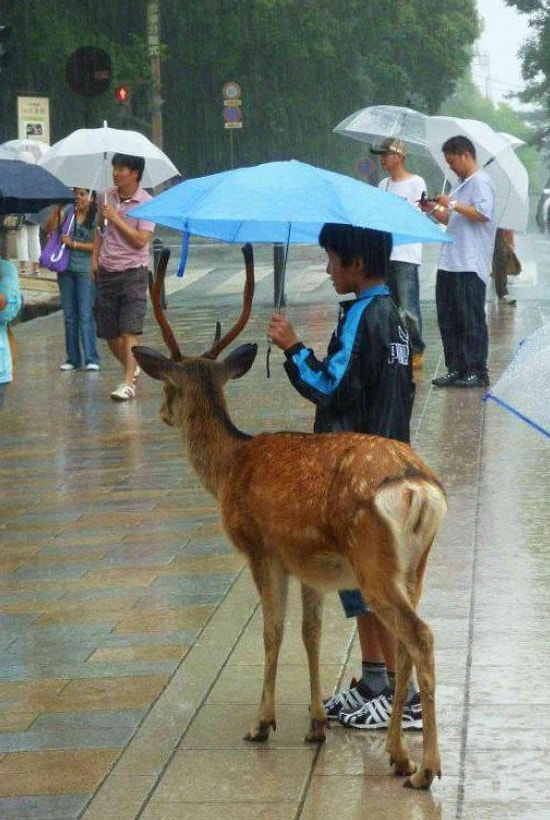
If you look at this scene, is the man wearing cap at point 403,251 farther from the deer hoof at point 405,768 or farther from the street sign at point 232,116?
the street sign at point 232,116

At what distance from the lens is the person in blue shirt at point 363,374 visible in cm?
517

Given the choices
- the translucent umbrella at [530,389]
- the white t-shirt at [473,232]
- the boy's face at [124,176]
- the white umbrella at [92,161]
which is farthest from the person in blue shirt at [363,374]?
the white umbrella at [92,161]

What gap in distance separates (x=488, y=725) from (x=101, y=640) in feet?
5.86

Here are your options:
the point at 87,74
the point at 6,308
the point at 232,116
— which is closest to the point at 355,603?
the point at 6,308

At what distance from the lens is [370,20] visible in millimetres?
57594

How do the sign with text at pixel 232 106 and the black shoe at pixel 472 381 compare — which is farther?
the sign with text at pixel 232 106

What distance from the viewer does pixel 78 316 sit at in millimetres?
14734

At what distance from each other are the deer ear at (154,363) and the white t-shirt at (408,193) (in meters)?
7.81

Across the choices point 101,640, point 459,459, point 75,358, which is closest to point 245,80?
point 75,358

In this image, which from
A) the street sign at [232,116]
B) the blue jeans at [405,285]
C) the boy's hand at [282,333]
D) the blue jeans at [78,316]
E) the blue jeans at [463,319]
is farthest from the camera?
the street sign at [232,116]

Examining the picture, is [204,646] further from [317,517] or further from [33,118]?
[33,118]

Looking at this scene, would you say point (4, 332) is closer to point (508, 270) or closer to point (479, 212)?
point (479, 212)

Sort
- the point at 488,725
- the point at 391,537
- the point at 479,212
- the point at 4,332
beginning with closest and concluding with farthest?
the point at 391,537
the point at 488,725
the point at 4,332
the point at 479,212

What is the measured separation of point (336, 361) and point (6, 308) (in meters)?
4.26
